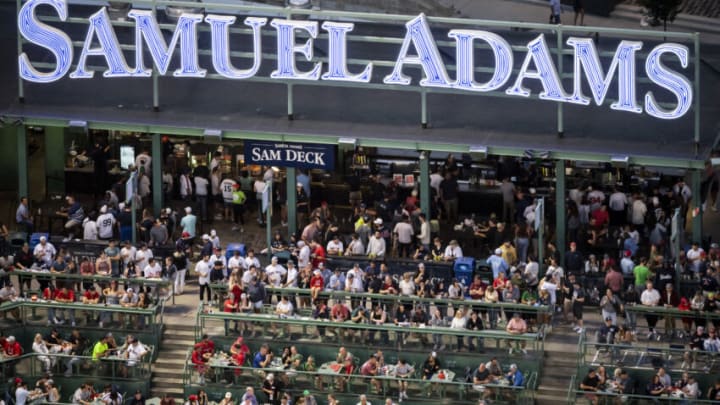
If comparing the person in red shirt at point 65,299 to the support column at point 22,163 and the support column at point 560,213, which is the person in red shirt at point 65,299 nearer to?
the support column at point 22,163

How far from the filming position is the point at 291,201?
224 feet

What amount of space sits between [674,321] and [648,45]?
1071cm

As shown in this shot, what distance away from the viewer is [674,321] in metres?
62.7

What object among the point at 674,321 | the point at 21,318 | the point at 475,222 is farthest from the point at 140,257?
the point at 674,321

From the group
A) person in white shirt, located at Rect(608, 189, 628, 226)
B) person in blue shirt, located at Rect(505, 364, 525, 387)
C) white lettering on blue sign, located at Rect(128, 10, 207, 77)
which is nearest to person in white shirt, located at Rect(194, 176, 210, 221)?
white lettering on blue sign, located at Rect(128, 10, 207, 77)

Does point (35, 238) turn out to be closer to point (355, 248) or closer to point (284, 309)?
point (284, 309)

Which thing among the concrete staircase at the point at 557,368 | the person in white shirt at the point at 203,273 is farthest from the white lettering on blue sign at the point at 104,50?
the concrete staircase at the point at 557,368

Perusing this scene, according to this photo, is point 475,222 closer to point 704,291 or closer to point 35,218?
point 704,291

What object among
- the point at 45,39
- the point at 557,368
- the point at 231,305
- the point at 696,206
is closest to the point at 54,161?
the point at 45,39

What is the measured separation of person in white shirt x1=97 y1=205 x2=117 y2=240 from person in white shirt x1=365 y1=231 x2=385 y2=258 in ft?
25.5

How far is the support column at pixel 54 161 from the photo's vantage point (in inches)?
2849

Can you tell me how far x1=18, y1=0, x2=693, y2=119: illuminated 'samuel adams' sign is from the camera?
64.3 metres

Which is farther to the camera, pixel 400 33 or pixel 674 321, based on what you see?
pixel 400 33

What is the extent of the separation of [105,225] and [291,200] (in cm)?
547
